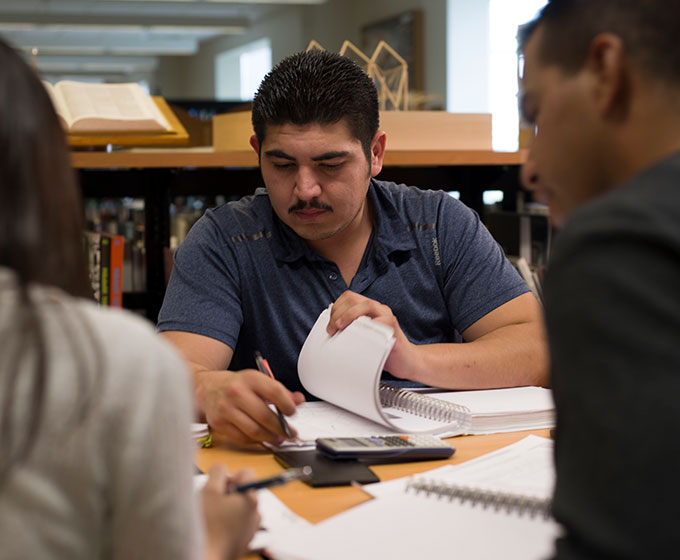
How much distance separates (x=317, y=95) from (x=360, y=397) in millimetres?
577

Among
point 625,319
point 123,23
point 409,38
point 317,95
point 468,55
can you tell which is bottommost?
point 625,319

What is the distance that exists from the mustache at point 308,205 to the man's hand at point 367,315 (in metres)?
0.25

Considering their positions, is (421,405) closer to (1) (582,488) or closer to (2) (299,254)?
(2) (299,254)

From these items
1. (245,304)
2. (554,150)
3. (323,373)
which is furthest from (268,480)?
(245,304)

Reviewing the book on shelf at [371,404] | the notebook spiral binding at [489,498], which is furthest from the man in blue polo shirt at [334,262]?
the notebook spiral binding at [489,498]

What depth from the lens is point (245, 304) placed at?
59.1 inches

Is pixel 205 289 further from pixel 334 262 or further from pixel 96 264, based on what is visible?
pixel 96 264

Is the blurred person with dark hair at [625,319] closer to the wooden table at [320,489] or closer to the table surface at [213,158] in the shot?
the wooden table at [320,489]

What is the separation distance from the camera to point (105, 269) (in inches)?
75.1

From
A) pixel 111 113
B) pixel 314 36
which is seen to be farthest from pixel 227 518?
pixel 314 36

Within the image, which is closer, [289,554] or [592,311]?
[592,311]

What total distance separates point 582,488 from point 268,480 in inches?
11.5

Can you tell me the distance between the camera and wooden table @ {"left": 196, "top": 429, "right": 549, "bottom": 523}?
0.87 metres

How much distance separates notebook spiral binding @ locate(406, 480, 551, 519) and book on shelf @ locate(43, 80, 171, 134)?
4.25ft
